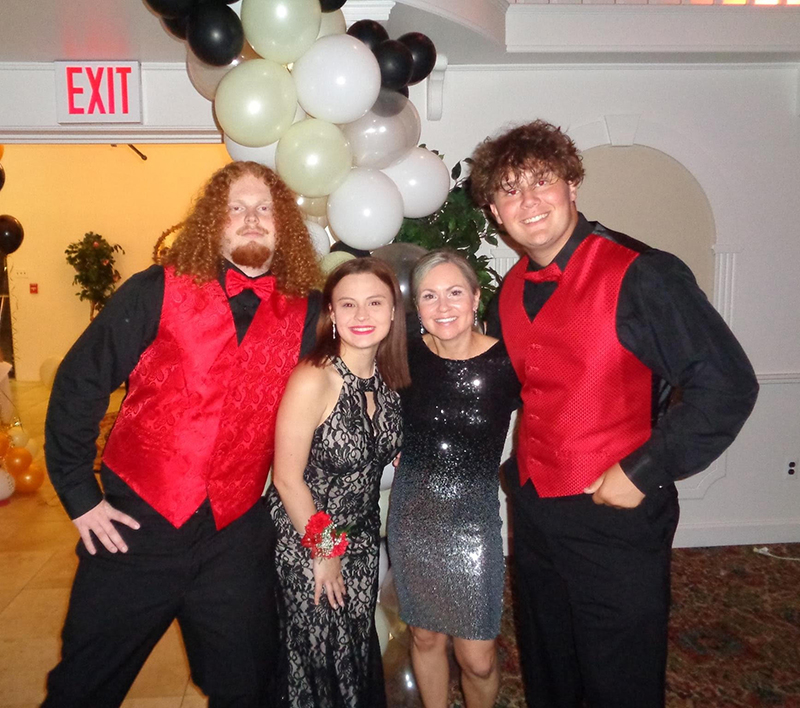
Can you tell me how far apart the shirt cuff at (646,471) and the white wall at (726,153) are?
2553mm

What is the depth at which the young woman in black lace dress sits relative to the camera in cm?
183

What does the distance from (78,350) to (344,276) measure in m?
0.77

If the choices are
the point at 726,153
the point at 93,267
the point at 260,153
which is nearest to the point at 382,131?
the point at 260,153

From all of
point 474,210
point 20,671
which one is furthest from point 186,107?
point 20,671

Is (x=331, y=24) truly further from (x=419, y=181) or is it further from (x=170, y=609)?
(x=170, y=609)

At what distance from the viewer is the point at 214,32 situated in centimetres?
205

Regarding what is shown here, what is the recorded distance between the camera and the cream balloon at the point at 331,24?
235cm

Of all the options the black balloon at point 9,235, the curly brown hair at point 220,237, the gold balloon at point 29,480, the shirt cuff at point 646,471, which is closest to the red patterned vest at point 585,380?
the shirt cuff at point 646,471

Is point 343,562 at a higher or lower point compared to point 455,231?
lower

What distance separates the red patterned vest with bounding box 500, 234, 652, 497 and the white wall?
2.19 meters

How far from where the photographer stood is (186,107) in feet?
11.1

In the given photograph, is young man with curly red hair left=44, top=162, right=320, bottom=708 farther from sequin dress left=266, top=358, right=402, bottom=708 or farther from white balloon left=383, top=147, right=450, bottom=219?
white balloon left=383, top=147, right=450, bottom=219

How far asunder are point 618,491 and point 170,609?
1.23 meters

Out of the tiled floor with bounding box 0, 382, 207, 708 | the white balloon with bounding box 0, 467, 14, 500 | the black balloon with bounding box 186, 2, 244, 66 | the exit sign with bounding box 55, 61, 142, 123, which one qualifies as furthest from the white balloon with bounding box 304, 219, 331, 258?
the white balloon with bounding box 0, 467, 14, 500
